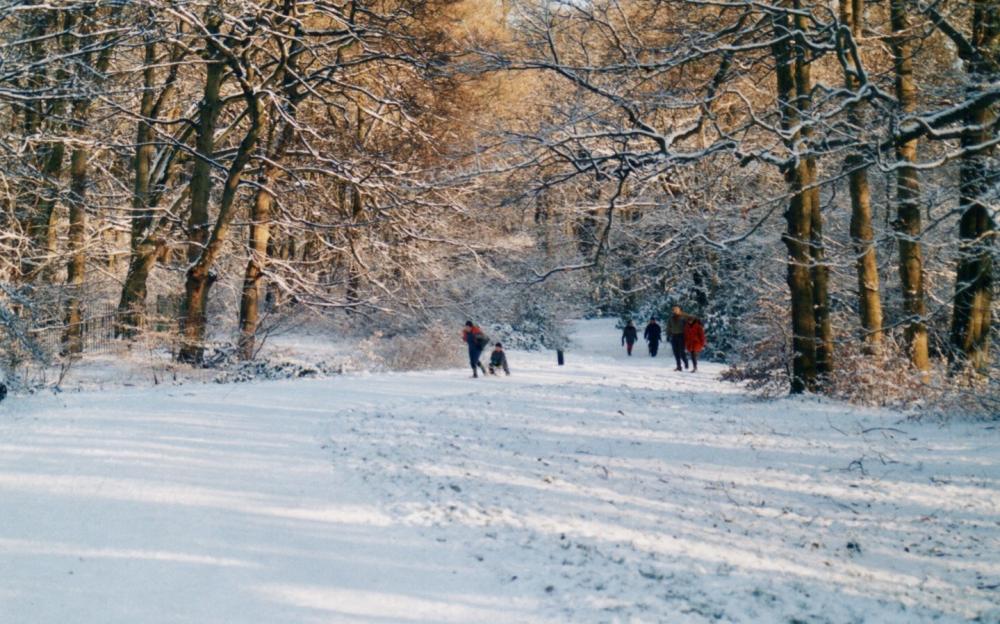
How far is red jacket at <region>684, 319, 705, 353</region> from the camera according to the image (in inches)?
870

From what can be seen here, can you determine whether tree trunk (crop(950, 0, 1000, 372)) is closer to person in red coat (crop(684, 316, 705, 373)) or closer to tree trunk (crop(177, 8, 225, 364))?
person in red coat (crop(684, 316, 705, 373))

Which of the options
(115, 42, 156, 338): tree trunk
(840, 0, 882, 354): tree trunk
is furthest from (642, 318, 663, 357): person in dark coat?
(115, 42, 156, 338): tree trunk

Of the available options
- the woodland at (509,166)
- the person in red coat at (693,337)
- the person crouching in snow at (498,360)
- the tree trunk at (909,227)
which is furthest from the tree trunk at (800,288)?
the person in red coat at (693,337)

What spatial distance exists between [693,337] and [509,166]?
43.7ft

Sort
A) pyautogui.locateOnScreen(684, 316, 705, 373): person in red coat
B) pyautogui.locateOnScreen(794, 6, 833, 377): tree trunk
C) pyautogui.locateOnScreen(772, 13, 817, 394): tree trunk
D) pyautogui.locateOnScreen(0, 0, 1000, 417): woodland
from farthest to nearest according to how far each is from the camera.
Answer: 1. pyautogui.locateOnScreen(684, 316, 705, 373): person in red coat
2. pyautogui.locateOnScreen(772, 13, 817, 394): tree trunk
3. pyautogui.locateOnScreen(794, 6, 833, 377): tree trunk
4. pyautogui.locateOnScreen(0, 0, 1000, 417): woodland

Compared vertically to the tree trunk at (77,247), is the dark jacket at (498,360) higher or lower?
lower

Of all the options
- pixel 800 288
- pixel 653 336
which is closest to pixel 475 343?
pixel 800 288

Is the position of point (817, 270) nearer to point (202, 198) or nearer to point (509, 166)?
point (509, 166)

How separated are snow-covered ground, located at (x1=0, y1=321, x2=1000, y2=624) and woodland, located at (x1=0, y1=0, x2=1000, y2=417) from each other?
2.43m

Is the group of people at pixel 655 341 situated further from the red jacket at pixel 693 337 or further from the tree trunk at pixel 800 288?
the tree trunk at pixel 800 288

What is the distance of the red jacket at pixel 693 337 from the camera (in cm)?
2211

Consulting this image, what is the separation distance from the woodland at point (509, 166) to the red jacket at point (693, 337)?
1.59 metres

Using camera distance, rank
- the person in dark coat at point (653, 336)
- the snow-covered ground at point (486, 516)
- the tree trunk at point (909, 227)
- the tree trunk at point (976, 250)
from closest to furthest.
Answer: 1. the snow-covered ground at point (486, 516)
2. the tree trunk at point (976, 250)
3. the tree trunk at point (909, 227)
4. the person in dark coat at point (653, 336)

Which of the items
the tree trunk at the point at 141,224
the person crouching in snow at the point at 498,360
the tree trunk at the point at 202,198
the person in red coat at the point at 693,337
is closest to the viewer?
the tree trunk at the point at 202,198
